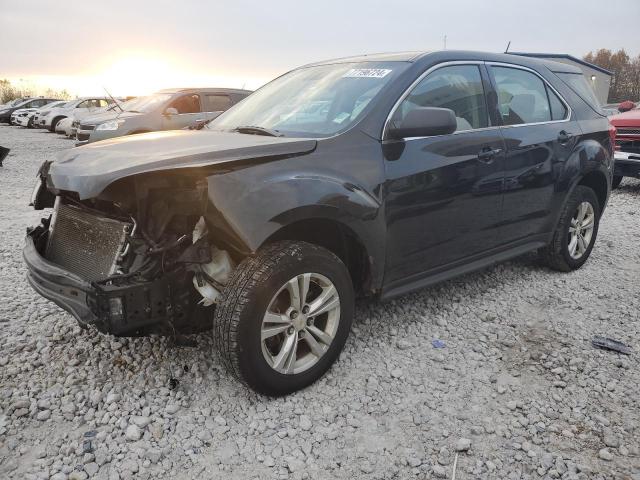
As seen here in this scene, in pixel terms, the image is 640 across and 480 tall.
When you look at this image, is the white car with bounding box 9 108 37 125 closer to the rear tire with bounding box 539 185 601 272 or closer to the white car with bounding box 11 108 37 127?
the white car with bounding box 11 108 37 127

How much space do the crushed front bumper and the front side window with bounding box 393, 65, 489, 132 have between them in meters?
1.60

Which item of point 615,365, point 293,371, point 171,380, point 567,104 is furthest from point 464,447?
point 567,104

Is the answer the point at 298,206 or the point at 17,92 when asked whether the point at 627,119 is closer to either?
the point at 298,206

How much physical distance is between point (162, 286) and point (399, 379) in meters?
1.42

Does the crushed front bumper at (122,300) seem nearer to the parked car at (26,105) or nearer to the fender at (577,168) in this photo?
the fender at (577,168)

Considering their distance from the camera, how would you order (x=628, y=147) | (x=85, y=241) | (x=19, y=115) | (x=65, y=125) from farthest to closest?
(x=19, y=115)
(x=65, y=125)
(x=628, y=147)
(x=85, y=241)

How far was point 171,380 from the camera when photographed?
2.83 metres

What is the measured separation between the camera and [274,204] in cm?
253

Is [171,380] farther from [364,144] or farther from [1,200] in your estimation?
[1,200]

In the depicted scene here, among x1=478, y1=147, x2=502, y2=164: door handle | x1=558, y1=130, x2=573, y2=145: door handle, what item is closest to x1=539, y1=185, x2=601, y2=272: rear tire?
x1=558, y1=130, x2=573, y2=145: door handle

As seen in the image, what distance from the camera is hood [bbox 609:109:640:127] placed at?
8.23 m

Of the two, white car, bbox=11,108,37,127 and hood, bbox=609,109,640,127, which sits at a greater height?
hood, bbox=609,109,640,127

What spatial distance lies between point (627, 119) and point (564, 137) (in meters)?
5.18

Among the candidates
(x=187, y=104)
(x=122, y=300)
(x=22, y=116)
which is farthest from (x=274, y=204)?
(x=22, y=116)
